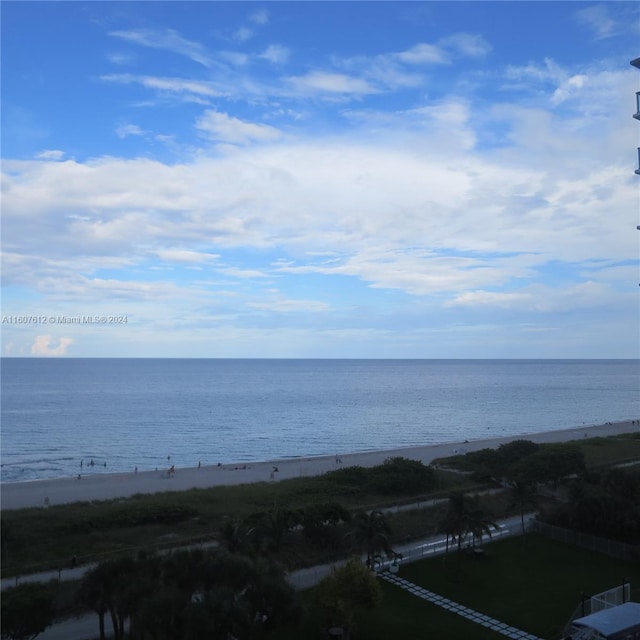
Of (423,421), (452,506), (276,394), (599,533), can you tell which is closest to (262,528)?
(452,506)

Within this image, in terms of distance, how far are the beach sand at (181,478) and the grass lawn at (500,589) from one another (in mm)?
23062

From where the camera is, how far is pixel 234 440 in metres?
73.2

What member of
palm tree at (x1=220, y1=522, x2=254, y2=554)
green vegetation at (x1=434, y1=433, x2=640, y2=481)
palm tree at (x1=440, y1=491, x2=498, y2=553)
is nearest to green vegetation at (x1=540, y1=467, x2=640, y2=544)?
palm tree at (x1=440, y1=491, x2=498, y2=553)

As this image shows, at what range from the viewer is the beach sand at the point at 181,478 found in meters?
40.8

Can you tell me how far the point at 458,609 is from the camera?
20422mm

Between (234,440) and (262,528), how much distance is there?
168ft

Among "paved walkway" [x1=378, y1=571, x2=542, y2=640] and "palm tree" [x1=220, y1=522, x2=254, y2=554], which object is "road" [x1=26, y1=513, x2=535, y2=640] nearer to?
"paved walkway" [x1=378, y1=571, x2=542, y2=640]

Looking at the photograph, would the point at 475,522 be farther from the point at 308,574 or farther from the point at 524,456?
the point at 524,456

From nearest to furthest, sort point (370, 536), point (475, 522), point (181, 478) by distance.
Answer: point (370, 536) → point (475, 522) → point (181, 478)

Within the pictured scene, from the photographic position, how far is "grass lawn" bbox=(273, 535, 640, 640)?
18.8 meters

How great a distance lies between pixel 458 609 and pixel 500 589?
8.64 feet

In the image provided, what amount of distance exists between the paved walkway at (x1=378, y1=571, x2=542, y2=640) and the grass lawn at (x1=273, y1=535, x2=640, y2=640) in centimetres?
27

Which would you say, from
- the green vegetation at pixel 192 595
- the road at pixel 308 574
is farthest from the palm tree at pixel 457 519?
the green vegetation at pixel 192 595

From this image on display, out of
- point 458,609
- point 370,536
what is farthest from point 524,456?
point 458,609
